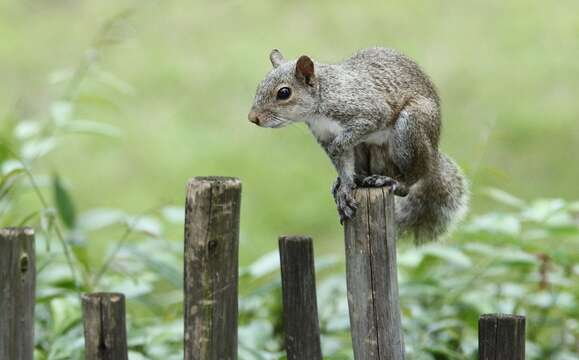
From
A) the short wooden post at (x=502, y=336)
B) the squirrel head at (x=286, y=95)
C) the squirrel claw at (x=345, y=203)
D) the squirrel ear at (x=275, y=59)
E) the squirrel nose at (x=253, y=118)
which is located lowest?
the short wooden post at (x=502, y=336)

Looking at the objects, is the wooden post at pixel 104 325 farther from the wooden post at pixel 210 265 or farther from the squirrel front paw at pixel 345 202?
the squirrel front paw at pixel 345 202

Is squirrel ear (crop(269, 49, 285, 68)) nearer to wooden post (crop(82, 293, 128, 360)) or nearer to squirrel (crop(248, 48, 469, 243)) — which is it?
squirrel (crop(248, 48, 469, 243))

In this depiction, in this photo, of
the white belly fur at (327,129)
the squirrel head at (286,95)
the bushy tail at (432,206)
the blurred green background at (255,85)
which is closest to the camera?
the squirrel head at (286,95)

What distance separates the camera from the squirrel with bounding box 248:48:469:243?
279 cm

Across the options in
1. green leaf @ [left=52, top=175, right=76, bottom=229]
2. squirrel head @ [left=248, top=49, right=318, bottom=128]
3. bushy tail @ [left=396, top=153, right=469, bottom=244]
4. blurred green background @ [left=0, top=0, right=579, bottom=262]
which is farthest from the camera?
blurred green background @ [left=0, top=0, right=579, bottom=262]

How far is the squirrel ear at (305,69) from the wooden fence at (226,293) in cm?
50

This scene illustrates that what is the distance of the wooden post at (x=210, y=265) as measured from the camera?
7.23 feet

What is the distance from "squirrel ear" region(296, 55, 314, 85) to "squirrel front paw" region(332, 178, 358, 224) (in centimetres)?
33

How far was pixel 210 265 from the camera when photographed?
222 cm

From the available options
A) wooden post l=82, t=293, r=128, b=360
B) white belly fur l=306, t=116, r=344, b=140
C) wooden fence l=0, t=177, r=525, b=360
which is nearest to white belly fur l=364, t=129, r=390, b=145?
white belly fur l=306, t=116, r=344, b=140

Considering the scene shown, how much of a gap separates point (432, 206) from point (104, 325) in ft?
3.84

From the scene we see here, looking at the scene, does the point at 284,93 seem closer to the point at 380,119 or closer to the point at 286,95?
the point at 286,95

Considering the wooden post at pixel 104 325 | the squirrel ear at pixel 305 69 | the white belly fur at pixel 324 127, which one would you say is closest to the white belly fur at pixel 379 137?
the white belly fur at pixel 324 127

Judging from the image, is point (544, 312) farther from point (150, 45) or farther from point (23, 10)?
point (23, 10)
